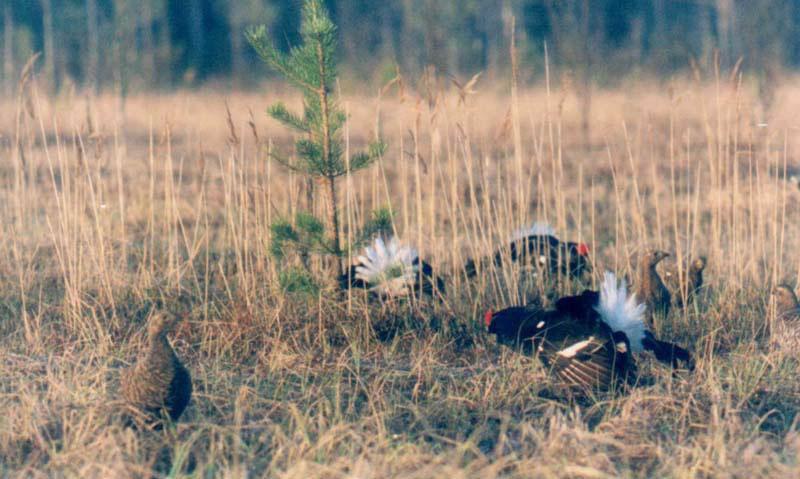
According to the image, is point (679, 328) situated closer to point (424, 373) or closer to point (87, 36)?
point (424, 373)

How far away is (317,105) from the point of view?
3904mm

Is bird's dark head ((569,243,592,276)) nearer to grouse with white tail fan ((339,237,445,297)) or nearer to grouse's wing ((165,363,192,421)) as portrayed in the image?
grouse with white tail fan ((339,237,445,297))

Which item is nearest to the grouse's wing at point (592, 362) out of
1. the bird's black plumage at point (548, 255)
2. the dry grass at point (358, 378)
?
the dry grass at point (358, 378)

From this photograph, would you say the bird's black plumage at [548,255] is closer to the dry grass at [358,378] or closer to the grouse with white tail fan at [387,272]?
the dry grass at [358,378]

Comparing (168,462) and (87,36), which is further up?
(87,36)

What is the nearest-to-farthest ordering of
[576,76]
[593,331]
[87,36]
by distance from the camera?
1. [593,331]
2. [576,76]
3. [87,36]

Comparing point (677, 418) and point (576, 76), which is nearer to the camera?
point (677, 418)

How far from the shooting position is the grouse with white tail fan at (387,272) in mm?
4004

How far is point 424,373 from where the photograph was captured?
3547 millimetres

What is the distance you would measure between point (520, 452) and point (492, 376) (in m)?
0.71

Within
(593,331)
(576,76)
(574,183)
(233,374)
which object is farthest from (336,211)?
(576,76)

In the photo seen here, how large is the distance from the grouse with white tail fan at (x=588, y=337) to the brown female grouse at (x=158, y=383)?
140cm

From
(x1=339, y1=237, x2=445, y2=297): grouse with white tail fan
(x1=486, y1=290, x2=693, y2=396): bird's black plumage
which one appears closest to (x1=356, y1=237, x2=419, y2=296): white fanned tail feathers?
(x1=339, y1=237, x2=445, y2=297): grouse with white tail fan

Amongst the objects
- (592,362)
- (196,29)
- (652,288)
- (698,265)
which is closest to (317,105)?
(592,362)
